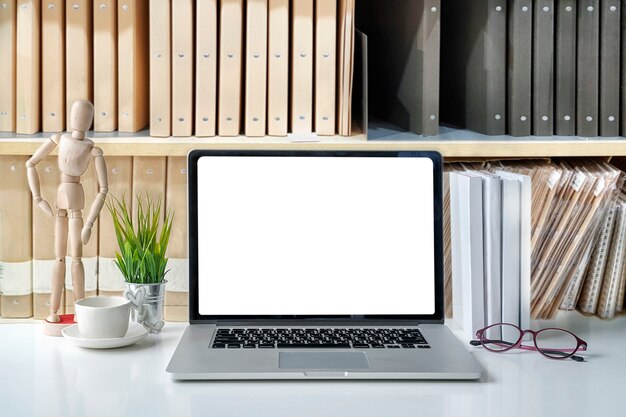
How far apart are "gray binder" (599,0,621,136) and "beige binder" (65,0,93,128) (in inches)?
33.2

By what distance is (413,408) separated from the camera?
1.05 meters

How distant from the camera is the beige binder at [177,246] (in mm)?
1430

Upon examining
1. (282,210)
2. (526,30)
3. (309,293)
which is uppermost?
(526,30)

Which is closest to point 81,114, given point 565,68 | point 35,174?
point 35,174

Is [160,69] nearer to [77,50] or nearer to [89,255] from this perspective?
[77,50]

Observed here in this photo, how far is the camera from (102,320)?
4.16 ft

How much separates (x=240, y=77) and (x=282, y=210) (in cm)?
23

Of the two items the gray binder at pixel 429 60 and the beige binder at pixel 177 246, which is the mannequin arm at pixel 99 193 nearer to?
the beige binder at pixel 177 246

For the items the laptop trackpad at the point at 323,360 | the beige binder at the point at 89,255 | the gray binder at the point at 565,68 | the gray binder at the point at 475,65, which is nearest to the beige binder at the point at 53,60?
the beige binder at the point at 89,255

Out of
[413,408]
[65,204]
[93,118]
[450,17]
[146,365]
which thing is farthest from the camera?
[450,17]

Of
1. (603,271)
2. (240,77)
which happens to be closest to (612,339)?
(603,271)

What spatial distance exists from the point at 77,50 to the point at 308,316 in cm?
57

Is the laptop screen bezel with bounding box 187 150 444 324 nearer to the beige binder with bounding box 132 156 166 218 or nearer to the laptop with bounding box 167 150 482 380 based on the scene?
the laptop with bounding box 167 150 482 380

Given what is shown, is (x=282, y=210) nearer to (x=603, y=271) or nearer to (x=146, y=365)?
(x=146, y=365)
